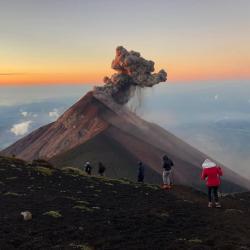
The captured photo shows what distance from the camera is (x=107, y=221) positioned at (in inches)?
914

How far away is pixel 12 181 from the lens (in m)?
37.9

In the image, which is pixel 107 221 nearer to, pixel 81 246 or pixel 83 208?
pixel 83 208

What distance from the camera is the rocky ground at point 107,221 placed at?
60.7 ft

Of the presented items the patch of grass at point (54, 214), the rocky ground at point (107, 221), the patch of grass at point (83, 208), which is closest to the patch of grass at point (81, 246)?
the rocky ground at point (107, 221)

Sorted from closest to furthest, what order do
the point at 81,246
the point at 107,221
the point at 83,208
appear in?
the point at 81,246, the point at 107,221, the point at 83,208

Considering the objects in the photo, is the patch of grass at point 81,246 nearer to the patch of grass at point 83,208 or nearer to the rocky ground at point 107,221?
the rocky ground at point 107,221

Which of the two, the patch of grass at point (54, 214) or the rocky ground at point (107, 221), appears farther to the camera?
the patch of grass at point (54, 214)

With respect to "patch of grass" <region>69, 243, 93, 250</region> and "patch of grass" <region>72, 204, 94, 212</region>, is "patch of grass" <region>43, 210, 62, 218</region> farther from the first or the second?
"patch of grass" <region>69, 243, 93, 250</region>

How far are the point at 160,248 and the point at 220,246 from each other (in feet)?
8.13

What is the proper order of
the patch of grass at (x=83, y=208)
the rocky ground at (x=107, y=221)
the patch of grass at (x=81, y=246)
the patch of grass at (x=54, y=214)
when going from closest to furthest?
the patch of grass at (x=81, y=246)
the rocky ground at (x=107, y=221)
the patch of grass at (x=54, y=214)
the patch of grass at (x=83, y=208)

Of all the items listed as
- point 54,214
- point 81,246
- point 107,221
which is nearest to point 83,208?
point 54,214

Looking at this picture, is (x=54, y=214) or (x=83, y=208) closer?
(x=54, y=214)

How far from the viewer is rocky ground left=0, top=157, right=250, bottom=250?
60.7ft

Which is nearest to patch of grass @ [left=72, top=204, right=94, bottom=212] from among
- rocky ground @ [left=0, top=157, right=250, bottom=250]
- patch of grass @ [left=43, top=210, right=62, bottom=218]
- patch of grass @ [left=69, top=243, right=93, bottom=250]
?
rocky ground @ [left=0, top=157, right=250, bottom=250]
